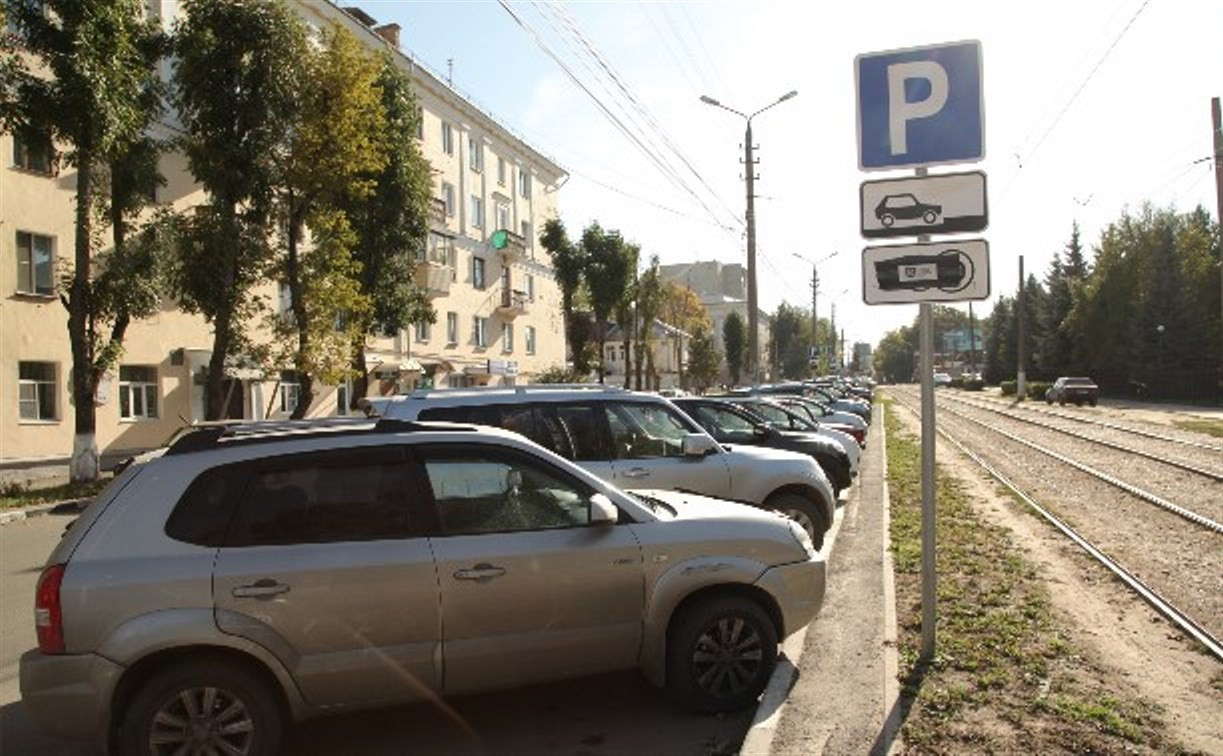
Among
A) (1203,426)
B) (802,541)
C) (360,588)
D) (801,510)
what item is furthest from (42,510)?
(1203,426)

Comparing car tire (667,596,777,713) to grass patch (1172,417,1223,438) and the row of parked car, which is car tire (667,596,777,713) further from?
grass patch (1172,417,1223,438)

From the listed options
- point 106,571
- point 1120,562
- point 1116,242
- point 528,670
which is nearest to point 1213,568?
point 1120,562

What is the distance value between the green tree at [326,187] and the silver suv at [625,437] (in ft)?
48.1

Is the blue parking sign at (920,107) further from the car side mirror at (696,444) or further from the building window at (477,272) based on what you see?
the building window at (477,272)

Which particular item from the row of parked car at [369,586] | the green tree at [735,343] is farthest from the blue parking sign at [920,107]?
the green tree at [735,343]

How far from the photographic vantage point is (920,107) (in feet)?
17.7

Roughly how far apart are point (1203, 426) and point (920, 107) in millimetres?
29534

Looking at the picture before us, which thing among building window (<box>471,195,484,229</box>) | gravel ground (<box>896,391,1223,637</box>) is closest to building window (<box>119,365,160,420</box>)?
gravel ground (<box>896,391,1223,637</box>)

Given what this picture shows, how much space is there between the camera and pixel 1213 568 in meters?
8.68

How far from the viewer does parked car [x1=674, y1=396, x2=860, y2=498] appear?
1123cm

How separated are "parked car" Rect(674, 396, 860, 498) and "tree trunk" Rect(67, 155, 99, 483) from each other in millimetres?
13679

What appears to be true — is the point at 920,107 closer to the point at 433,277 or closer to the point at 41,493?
the point at 41,493

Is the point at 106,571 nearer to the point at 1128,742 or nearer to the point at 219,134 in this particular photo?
the point at 1128,742

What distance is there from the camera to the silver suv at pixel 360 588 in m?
4.02
